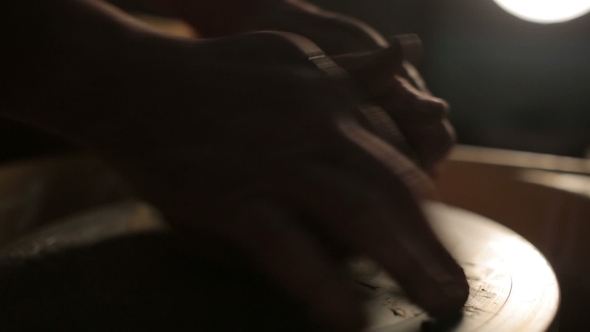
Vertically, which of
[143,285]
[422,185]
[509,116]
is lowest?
[509,116]

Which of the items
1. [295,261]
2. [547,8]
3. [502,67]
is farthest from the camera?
[502,67]

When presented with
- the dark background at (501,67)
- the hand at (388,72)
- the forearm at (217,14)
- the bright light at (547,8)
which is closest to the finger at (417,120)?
the hand at (388,72)

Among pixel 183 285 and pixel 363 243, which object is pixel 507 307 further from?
pixel 183 285

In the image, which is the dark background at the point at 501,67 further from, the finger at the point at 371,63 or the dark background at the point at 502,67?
the finger at the point at 371,63

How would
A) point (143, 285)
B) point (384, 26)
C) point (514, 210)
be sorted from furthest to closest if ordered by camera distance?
point (384, 26) → point (514, 210) → point (143, 285)

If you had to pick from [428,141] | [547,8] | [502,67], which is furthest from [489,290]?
Answer: [502,67]

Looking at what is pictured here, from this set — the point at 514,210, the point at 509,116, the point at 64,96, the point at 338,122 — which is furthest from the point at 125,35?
the point at 509,116

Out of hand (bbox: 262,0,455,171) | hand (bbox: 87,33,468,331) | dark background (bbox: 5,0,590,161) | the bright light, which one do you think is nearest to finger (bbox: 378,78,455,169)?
hand (bbox: 262,0,455,171)

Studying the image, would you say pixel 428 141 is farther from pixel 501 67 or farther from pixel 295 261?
pixel 501 67
